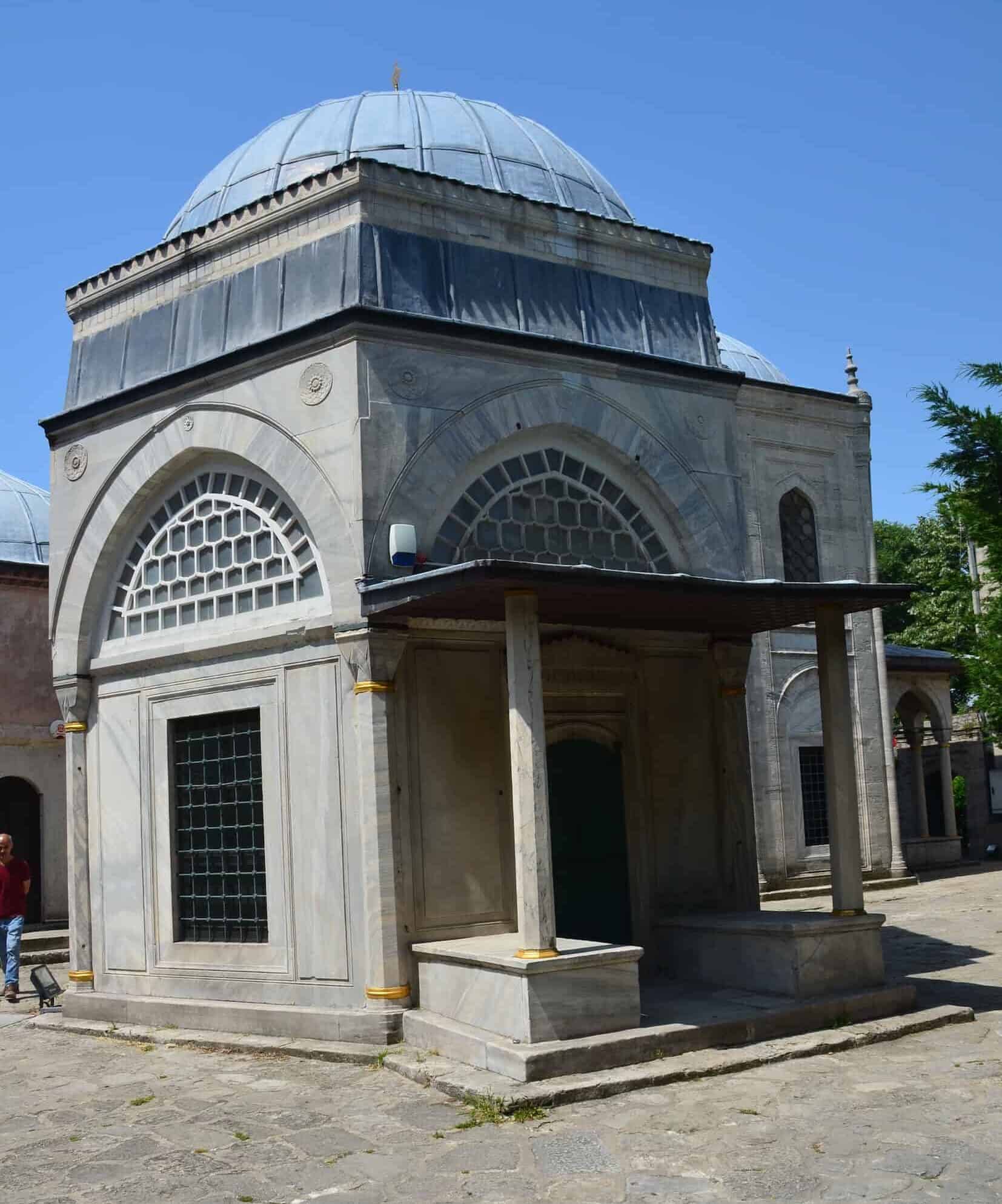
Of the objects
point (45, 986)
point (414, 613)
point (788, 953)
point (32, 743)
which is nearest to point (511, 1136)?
point (788, 953)

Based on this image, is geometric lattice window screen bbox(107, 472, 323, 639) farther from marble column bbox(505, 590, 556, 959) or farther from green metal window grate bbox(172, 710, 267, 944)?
marble column bbox(505, 590, 556, 959)

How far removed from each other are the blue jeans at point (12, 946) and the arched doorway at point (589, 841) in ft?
17.6

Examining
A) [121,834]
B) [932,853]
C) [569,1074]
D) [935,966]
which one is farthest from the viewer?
[932,853]

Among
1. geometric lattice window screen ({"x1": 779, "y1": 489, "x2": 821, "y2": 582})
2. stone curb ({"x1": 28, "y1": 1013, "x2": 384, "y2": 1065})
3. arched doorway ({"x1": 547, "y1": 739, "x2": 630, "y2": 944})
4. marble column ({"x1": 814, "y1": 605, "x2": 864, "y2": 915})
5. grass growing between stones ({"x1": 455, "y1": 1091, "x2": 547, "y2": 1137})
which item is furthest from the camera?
geometric lattice window screen ({"x1": 779, "y1": 489, "x2": 821, "y2": 582})

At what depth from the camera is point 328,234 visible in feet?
34.1

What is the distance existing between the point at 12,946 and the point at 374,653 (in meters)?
5.76

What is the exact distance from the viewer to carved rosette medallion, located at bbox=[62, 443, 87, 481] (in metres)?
11.9

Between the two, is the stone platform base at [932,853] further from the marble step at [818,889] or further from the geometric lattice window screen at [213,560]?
the geometric lattice window screen at [213,560]

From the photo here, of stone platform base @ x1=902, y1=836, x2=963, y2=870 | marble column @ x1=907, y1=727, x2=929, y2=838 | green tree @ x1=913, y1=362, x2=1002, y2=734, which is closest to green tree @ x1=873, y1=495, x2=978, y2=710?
marble column @ x1=907, y1=727, x2=929, y2=838

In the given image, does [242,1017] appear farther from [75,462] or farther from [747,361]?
[747,361]

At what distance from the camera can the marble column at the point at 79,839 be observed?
11.5 m

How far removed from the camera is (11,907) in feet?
42.8

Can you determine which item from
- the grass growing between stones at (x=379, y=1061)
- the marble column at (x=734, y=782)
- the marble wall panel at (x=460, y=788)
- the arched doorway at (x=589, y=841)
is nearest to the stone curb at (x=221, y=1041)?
the grass growing between stones at (x=379, y=1061)

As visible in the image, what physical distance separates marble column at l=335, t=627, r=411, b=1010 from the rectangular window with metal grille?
36.8ft
